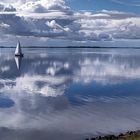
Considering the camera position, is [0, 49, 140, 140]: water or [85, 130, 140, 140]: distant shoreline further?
[0, 49, 140, 140]: water

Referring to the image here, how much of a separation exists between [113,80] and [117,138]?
38659 mm

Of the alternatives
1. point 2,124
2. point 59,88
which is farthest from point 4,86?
point 2,124

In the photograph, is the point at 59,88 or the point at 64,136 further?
the point at 59,88

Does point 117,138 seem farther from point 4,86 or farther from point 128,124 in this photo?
point 4,86

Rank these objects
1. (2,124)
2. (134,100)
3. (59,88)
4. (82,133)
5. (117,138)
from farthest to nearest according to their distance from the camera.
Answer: (59,88), (134,100), (2,124), (82,133), (117,138)

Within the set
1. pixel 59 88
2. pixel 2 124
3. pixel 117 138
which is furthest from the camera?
pixel 59 88

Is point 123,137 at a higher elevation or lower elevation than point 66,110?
higher

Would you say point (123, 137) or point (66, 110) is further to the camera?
point (66, 110)

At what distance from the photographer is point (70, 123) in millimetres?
29547

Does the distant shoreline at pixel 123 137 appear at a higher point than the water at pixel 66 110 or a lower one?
higher

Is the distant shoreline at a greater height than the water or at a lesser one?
greater

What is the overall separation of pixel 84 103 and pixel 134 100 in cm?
593

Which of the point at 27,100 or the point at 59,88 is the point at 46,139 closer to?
the point at 27,100

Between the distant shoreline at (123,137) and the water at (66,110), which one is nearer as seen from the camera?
the distant shoreline at (123,137)
